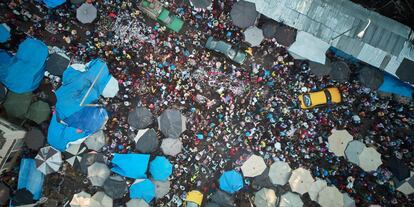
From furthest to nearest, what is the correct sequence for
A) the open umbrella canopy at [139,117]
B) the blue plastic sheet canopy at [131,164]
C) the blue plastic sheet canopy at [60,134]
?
1. the open umbrella canopy at [139,117]
2. the blue plastic sheet canopy at [131,164]
3. the blue plastic sheet canopy at [60,134]

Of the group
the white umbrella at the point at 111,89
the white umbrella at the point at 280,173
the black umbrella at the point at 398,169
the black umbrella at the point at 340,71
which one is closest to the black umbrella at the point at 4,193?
the white umbrella at the point at 111,89

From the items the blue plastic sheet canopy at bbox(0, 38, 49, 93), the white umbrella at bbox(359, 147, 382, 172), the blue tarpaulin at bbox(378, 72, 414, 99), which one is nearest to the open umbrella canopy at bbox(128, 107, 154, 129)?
the blue plastic sheet canopy at bbox(0, 38, 49, 93)

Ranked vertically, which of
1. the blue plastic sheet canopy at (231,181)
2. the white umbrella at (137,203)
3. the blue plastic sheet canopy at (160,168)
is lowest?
the white umbrella at (137,203)

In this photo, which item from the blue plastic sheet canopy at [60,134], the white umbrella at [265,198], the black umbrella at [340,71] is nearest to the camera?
the blue plastic sheet canopy at [60,134]

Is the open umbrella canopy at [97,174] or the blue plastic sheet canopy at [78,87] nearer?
the blue plastic sheet canopy at [78,87]

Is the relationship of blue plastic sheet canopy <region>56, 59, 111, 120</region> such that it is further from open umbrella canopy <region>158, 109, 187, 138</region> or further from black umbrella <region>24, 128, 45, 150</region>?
open umbrella canopy <region>158, 109, 187, 138</region>

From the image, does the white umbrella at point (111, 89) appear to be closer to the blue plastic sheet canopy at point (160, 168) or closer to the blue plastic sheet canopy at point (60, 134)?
the blue plastic sheet canopy at point (60, 134)

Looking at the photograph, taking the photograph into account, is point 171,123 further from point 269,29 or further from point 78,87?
point 269,29

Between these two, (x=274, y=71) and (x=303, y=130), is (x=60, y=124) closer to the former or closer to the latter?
(x=274, y=71)

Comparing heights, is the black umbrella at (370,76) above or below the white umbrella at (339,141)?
above
